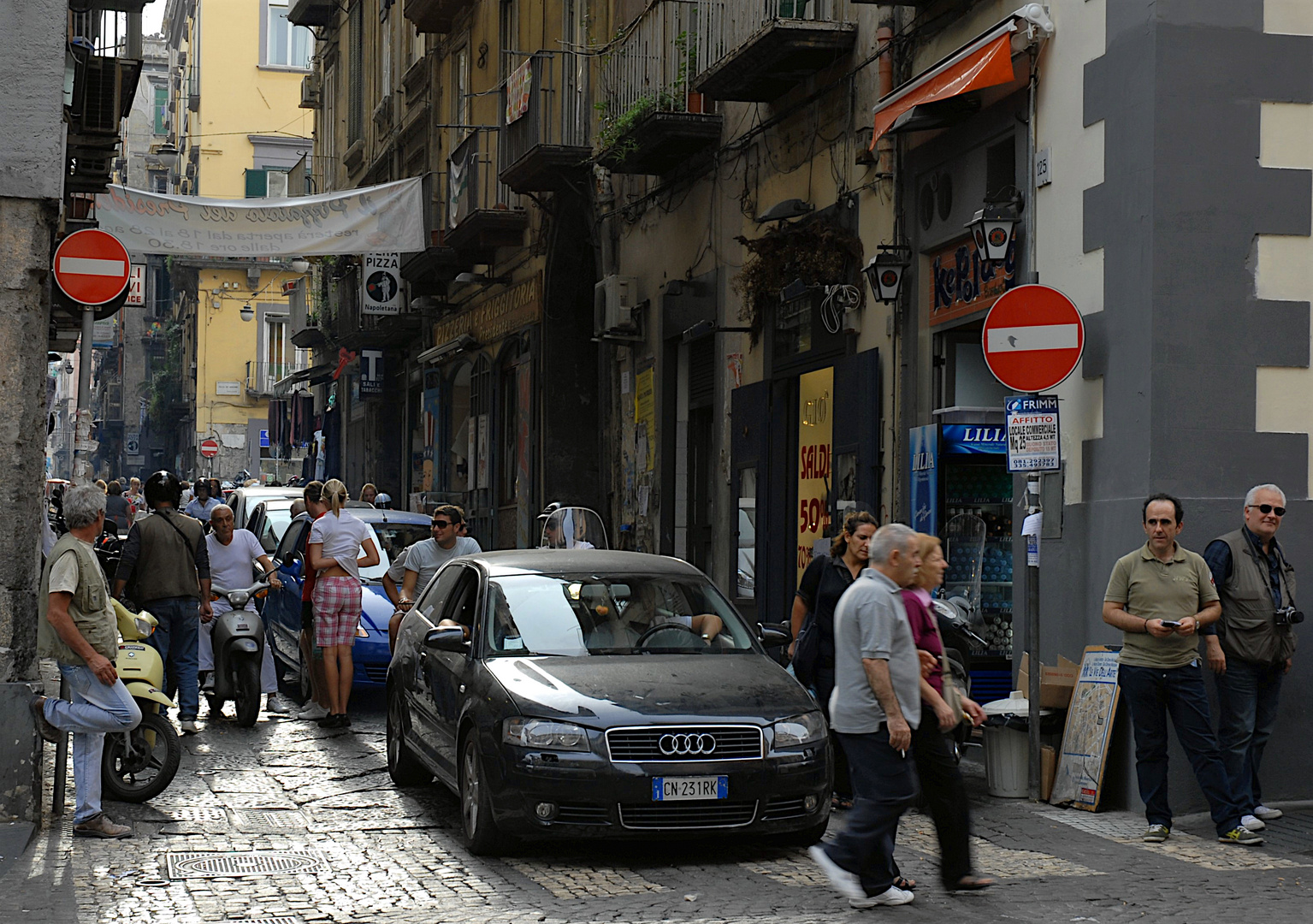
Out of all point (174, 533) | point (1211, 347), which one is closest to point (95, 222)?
point (174, 533)

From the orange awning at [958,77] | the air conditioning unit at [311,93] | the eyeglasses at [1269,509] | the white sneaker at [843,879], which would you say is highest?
the air conditioning unit at [311,93]

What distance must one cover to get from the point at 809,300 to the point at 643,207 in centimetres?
525

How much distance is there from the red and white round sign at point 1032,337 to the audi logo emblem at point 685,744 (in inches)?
123

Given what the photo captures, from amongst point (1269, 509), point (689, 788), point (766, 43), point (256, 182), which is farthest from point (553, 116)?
point (256, 182)

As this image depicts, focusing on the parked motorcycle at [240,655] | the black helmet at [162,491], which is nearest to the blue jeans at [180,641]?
the parked motorcycle at [240,655]

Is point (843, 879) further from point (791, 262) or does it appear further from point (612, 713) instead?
point (791, 262)

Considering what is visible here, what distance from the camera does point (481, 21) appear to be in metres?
26.0

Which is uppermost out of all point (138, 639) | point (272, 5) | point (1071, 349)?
point (272, 5)

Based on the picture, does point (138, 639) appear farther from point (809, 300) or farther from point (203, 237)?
point (203, 237)

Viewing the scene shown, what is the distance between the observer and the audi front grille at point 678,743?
7.85m

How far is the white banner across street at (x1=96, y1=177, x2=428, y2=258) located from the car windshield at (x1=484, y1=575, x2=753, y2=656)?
10402 mm

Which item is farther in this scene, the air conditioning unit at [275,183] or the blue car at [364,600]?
the air conditioning unit at [275,183]

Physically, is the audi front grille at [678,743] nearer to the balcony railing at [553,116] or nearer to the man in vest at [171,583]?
the man in vest at [171,583]

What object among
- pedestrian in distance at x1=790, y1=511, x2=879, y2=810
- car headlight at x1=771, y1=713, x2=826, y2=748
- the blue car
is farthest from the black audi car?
the blue car
